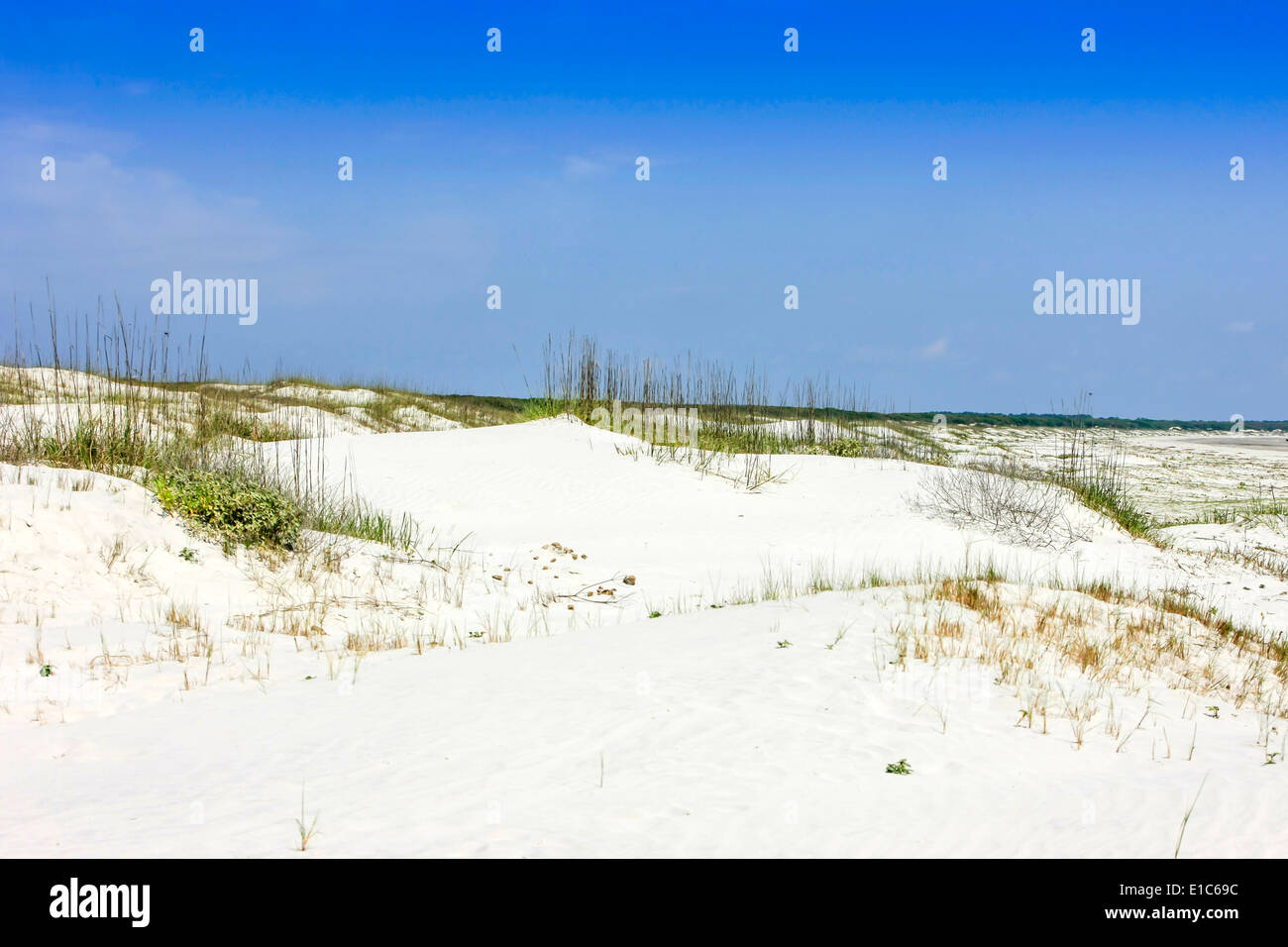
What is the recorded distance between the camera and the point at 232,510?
8172 mm

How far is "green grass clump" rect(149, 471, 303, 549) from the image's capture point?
809cm

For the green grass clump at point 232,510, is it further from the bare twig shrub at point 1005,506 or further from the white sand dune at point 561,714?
the bare twig shrub at point 1005,506

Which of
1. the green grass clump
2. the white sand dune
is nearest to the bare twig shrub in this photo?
the white sand dune

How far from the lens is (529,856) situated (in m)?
2.73

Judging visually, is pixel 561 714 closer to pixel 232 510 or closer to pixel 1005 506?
pixel 232 510

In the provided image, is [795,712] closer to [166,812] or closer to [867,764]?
[867,764]

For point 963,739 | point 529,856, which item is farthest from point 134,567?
point 963,739

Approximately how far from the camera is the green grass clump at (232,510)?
26.5 ft

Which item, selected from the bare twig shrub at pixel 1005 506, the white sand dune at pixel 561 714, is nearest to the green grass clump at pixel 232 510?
the white sand dune at pixel 561 714

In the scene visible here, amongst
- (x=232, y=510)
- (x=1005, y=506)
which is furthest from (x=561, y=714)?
(x=1005, y=506)

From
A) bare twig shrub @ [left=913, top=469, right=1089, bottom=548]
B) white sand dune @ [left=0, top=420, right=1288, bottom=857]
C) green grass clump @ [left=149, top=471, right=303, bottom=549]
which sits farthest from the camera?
bare twig shrub @ [left=913, top=469, right=1089, bottom=548]

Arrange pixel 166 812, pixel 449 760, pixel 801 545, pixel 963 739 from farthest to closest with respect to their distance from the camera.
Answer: pixel 801 545 < pixel 963 739 < pixel 449 760 < pixel 166 812

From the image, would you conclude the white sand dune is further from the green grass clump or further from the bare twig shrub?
the bare twig shrub
